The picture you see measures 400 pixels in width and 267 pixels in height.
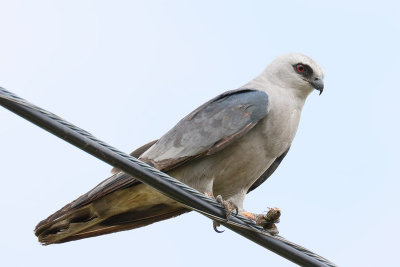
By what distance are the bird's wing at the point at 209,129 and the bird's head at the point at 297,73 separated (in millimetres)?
764

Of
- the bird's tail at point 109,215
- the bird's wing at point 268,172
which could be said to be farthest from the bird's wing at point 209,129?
the bird's wing at point 268,172

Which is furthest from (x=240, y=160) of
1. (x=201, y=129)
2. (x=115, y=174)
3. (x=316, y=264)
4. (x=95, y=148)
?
(x=95, y=148)

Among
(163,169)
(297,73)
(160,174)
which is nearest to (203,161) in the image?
(163,169)

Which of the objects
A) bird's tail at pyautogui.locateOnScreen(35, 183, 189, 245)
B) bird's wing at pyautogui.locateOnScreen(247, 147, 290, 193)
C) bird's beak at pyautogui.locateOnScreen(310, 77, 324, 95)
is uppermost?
bird's beak at pyautogui.locateOnScreen(310, 77, 324, 95)

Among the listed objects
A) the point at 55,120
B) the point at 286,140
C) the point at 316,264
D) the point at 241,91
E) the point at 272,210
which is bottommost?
the point at 316,264

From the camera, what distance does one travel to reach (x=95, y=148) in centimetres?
424

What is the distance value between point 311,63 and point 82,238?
3.18 metres

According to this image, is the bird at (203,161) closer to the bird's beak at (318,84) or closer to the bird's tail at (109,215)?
the bird's tail at (109,215)

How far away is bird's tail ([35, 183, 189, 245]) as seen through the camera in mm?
6656

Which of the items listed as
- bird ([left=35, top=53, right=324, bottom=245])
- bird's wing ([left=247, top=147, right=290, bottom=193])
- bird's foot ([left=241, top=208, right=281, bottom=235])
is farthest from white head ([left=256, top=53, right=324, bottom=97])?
bird's foot ([left=241, top=208, right=281, bottom=235])

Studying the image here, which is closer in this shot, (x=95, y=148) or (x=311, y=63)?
(x=95, y=148)

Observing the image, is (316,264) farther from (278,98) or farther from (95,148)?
(278,98)

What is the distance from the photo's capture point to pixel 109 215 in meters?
7.20

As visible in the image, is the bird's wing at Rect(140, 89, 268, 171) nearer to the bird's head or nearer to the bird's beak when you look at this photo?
the bird's head
